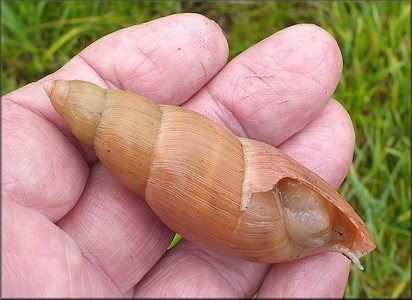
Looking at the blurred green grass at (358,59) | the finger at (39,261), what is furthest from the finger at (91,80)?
the blurred green grass at (358,59)

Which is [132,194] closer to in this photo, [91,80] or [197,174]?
[197,174]

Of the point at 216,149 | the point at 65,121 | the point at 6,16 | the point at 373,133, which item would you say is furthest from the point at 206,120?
the point at 6,16

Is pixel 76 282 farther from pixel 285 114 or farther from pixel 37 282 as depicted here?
pixel 285 114

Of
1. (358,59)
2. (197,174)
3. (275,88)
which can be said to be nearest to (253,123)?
(275,88)

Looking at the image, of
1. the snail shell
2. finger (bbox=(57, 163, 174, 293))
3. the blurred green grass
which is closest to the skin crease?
finger (bbox=(57, 163, 174, 293))

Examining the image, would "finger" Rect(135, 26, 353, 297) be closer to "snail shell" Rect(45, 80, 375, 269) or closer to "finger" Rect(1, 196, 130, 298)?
"snail shell" Rect(45, 80, 375, 269)
